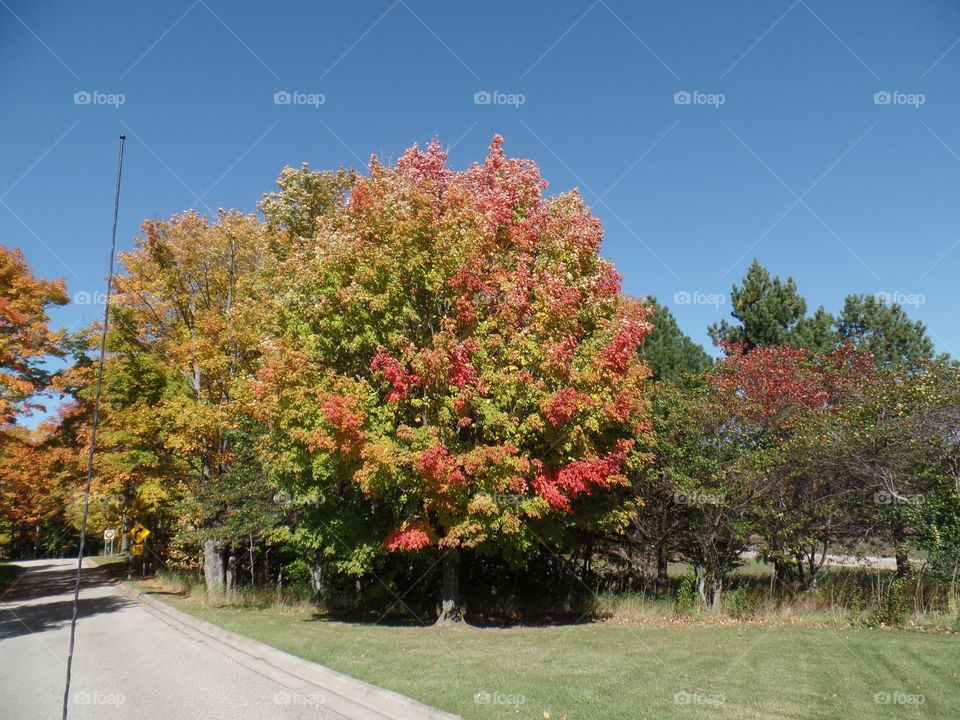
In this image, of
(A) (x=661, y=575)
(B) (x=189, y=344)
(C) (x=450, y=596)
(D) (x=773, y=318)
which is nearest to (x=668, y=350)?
(D) (x=773, y=318)

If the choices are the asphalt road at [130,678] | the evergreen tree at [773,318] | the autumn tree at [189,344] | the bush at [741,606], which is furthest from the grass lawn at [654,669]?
the evergreen tree at [773,318]

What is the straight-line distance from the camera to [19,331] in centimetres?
1767

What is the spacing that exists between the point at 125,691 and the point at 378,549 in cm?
620

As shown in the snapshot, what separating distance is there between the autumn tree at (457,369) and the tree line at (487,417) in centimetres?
6

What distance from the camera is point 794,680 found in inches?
306

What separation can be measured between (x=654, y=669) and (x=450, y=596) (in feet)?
21.9

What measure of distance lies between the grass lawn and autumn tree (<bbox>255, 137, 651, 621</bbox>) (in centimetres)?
219

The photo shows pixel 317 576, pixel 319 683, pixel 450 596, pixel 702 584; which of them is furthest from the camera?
pixel 317 576

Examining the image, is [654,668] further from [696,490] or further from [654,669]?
[696,490]

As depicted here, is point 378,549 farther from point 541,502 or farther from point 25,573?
point 25,573

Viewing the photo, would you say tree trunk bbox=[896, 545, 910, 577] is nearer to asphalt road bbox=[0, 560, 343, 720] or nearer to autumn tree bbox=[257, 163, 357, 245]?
asphalt road bbox=[0, 560, 343, 720]

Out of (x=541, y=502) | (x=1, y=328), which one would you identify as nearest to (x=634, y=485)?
(x=541, y=502)

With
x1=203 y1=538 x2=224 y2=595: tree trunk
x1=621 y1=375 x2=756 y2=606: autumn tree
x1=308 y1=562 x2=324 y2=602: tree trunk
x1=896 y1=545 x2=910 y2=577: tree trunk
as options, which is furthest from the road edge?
x1=896 y1=545 x2=910 y2=577: tree trunk

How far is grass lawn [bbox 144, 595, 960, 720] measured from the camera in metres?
6.66
